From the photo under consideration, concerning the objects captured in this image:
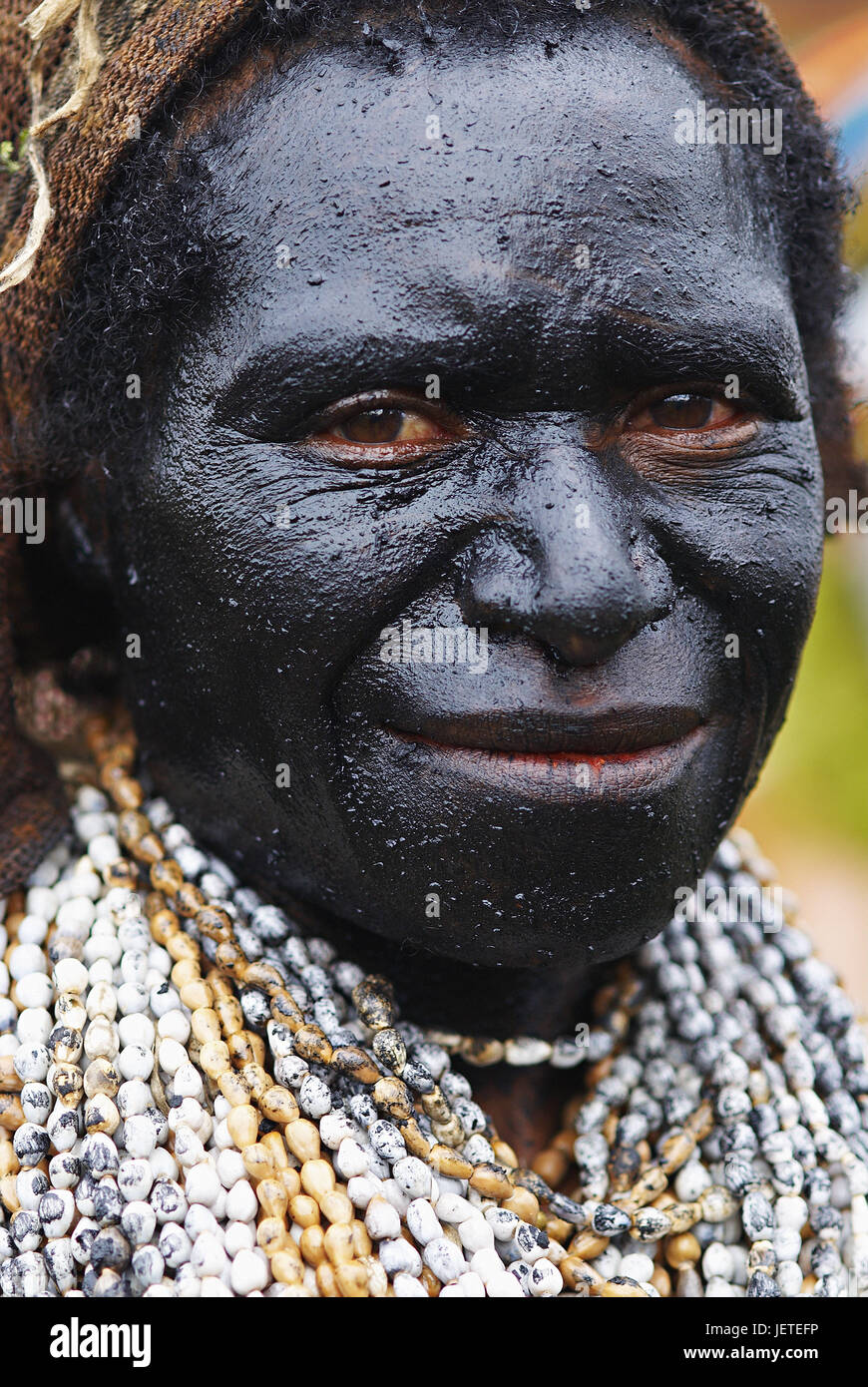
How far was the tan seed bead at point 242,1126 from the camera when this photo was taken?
6.06 ft

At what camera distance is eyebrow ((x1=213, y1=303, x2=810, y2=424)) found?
1803 millimetres

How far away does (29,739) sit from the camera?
91.0 inches

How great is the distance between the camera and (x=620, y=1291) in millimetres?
1943

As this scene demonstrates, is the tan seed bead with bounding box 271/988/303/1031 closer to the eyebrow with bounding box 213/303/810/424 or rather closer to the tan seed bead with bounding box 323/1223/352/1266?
the tan seed bead with bounding box 323/1223/352/1266

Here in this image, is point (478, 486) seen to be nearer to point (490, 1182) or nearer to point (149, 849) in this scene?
point (149, 849)

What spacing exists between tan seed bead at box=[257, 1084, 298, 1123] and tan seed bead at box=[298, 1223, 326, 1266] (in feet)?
0.52

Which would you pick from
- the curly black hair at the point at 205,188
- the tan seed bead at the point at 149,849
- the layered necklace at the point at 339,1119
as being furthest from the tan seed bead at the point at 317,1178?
the curly black hair at the point at 205,188

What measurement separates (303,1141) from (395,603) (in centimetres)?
77

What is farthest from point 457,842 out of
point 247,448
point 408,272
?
point 408,272

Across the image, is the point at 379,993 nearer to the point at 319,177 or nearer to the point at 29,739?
the point at 29,739

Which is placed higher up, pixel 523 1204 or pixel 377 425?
pixel 377 425

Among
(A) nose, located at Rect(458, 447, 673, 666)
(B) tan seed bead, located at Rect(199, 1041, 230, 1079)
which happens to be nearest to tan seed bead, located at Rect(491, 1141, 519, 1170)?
(B) tan seed bead, located at Rect(199, 1041, 230, 1079)

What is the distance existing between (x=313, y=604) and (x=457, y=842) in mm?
389

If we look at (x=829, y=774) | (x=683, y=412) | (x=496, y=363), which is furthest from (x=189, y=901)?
(x=829, y=774)
